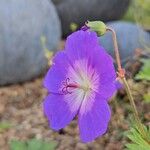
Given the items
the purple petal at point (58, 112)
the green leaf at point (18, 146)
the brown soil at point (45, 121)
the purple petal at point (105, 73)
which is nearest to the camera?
the purple petal at point (105, 73)

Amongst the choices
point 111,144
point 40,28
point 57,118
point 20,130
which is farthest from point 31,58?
point 57,118

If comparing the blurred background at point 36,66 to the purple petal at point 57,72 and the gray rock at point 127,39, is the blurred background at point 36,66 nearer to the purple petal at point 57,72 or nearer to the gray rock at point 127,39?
the gray rock at point 127,39

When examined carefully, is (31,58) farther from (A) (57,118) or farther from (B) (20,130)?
(A) (57,118)

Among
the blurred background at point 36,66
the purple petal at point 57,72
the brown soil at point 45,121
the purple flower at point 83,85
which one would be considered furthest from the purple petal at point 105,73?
the blurred background at point 36,66

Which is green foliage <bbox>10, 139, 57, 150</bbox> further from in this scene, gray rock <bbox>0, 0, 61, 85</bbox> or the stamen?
gray rock <bbox>0, 0, 61, 85</bbox>

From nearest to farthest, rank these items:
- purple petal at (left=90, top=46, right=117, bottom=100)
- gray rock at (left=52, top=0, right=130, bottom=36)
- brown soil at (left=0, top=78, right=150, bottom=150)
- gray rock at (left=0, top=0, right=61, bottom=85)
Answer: purple petal at (left=90, top=46, right=117, bottom=100)
brown soil at (left=0, top=78, right=150, bottom=150)
gray rock at (left=0, top=0, right=61, bottom=85)
gray rock at (left=52, top=0, right=130, bottom=36)

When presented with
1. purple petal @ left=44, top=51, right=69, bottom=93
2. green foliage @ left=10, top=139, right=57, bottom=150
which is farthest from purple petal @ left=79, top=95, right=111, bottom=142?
green foliage @ left=10, top=139, right=57, bottom=150
